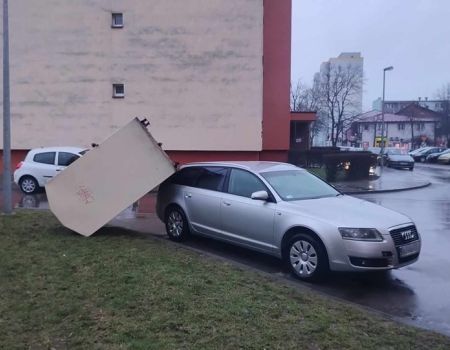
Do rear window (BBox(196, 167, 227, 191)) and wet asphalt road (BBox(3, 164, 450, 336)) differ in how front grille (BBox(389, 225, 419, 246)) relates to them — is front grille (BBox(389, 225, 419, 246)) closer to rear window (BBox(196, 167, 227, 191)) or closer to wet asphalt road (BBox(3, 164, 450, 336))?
wet asphalt road (BBox(3, 164, 450, 336))

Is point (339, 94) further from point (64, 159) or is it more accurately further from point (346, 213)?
point (346, 213)

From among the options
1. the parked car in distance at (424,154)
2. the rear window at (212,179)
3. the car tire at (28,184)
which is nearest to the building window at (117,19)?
the car tire at (28,184)

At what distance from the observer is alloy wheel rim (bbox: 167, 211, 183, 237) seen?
9180 mm

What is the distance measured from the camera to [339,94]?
227 ft

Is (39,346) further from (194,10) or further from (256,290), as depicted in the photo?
(194,10)

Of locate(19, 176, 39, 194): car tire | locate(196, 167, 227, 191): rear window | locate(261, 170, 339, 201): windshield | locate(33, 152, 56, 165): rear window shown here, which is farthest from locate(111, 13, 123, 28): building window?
locate(261, 170, 339, 201): windshield

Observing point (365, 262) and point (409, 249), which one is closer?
point (365, 262)

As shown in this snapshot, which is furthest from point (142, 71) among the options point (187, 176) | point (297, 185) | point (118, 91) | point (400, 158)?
point (400, 158)

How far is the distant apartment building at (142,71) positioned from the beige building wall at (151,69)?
0.05 meters

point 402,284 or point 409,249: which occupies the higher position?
point 409,249

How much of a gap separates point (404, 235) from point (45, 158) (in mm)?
14018

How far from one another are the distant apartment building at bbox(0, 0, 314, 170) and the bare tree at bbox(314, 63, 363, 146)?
4405cm

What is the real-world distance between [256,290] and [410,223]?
265cm

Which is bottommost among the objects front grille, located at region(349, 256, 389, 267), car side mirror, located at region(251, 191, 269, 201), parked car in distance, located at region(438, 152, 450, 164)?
parked car in distance, located at region(438, 152, 450, 164)
